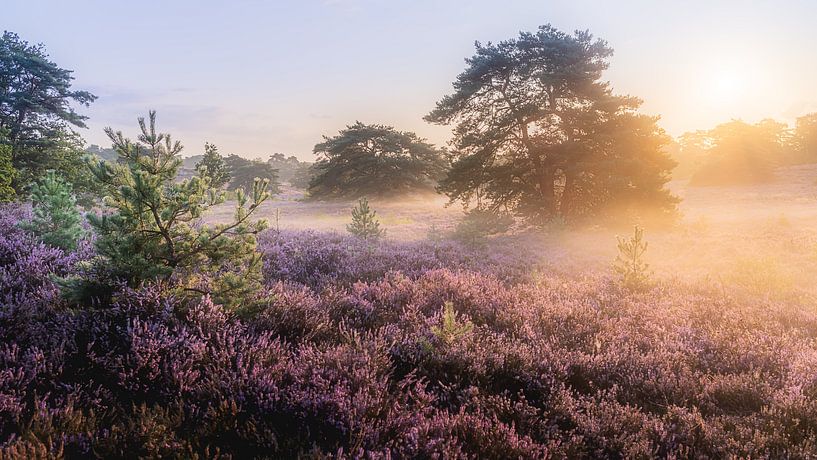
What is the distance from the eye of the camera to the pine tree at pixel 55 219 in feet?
21.1

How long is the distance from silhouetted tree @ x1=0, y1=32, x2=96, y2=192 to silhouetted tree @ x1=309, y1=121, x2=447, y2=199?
20.3 m

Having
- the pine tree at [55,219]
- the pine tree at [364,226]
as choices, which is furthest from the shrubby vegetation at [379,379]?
the pine tree at [364,226]

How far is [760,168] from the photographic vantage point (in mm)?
39438

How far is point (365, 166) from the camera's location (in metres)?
40.4

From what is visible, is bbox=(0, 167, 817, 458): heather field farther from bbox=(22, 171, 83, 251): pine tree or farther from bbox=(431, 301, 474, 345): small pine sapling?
bbox=(22, 171, 83, 251): pine tree

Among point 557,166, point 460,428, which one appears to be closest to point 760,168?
point 557,166

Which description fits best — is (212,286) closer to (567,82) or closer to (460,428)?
(460,428)

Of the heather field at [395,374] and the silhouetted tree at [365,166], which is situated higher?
the silhouetted tree at [365,166]

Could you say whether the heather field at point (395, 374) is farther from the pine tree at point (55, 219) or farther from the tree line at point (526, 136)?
the tree line at point (526, 136)

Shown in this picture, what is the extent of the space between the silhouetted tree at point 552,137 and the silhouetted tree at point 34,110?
1818 cm

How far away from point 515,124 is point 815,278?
13049 mm

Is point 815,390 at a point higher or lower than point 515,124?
lower

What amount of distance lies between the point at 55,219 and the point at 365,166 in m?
34.1

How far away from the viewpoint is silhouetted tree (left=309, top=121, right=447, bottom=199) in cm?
3991
